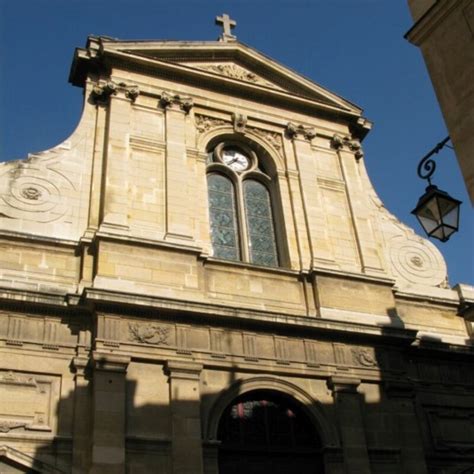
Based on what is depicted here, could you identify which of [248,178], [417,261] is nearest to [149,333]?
[248,178]

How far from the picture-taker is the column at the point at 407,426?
12.7m

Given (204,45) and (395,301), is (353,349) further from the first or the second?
(204,45)

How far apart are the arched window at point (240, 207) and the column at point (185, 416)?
3.25 metres

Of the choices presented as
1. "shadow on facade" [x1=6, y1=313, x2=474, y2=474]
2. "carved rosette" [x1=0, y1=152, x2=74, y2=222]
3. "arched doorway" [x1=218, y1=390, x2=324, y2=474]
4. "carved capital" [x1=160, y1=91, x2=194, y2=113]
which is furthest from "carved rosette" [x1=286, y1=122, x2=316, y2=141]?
"arched doorway" [x1=218, y1=390, x2=324, y2=474]

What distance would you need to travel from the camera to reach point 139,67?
16.0 meters

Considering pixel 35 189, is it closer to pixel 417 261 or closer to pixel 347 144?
pixel 347 144

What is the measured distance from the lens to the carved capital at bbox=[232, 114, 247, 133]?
16.4 meters

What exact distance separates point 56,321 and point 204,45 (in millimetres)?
8049

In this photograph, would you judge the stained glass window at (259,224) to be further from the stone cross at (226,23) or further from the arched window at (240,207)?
the stone cross at (226,23)

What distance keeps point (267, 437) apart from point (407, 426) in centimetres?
256

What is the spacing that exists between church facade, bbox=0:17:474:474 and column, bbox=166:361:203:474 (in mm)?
23

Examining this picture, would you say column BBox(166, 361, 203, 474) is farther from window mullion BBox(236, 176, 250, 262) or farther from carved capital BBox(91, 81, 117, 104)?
carved capital BBox(91, 81, 117, 104)

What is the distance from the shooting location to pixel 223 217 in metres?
15.3

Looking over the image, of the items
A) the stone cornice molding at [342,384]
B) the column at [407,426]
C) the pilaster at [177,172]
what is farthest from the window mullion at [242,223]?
the column at [407,426]
